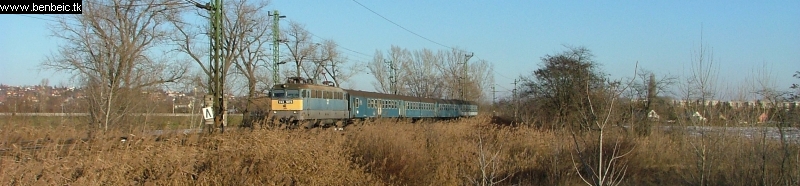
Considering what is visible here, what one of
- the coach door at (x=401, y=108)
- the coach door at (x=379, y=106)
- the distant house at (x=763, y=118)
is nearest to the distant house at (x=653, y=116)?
the distant house at (x=763, y=118)

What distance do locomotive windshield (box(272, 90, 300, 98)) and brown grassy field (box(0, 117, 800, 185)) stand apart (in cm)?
827

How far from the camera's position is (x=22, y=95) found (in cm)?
2330

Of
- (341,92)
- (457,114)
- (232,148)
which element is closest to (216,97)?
(232,148)

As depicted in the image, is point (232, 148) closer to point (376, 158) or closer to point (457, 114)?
point (376, 158)

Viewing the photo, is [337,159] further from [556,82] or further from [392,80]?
[392,80]

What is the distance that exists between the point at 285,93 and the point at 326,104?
243 centimetres

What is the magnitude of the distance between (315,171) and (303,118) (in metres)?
13.7

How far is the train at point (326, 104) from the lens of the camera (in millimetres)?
25797

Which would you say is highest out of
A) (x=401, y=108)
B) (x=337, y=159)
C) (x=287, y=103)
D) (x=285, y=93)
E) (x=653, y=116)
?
(x=285, y=93)

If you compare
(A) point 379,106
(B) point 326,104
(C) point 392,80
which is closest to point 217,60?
(B) point 326,104

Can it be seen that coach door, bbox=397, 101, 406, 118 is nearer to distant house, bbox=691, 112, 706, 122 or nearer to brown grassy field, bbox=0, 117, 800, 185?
brown grassy field, bbox=0, 117, 800, 185

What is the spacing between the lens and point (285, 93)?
26203 mm

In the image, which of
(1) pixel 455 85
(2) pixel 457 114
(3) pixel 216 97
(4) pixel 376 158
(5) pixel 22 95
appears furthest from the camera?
(1) pixel 455 85

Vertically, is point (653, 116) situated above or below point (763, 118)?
below
